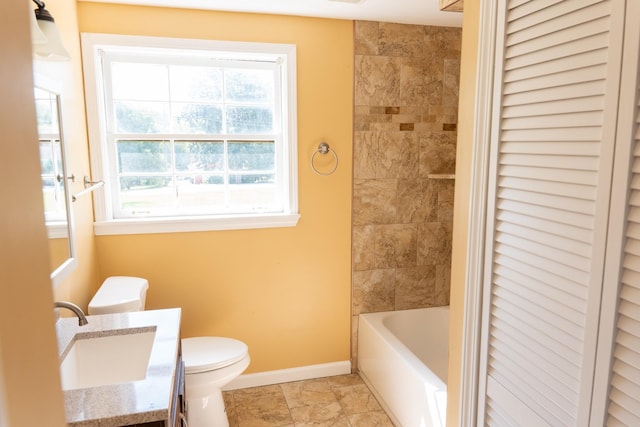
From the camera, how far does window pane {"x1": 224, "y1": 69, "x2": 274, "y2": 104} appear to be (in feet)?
9.11

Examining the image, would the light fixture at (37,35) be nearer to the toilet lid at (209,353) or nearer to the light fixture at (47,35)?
the light fixture at (47,35)

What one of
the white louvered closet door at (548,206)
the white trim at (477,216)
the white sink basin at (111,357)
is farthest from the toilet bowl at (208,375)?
the white louvered closet door at (548,206)

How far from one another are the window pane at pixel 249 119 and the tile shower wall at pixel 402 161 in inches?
22.6

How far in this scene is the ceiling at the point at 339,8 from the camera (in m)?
2.46

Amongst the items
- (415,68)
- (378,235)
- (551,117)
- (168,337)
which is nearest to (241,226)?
(378,235)

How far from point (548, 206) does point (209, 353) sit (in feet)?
6.06

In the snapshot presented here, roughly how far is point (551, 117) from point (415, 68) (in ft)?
6.46

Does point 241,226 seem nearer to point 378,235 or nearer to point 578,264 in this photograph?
point 378,235

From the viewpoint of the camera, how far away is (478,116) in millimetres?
1380

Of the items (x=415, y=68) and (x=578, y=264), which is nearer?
(x=578, y=264)

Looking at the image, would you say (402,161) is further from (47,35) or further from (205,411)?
(47,35)

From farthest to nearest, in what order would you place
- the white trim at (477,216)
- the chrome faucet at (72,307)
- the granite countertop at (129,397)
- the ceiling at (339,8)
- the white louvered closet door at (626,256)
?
the ceiling at (339,8) → the chrome faucet at (72,307) → the white trim at (477,216) → the granite countertop at (129,397) → the white louvered closet door at (626,256)

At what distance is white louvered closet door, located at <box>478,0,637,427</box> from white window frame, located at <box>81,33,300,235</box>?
166 centimetres

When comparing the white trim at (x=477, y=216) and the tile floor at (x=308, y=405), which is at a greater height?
the white trim at (x=477, y=216)
